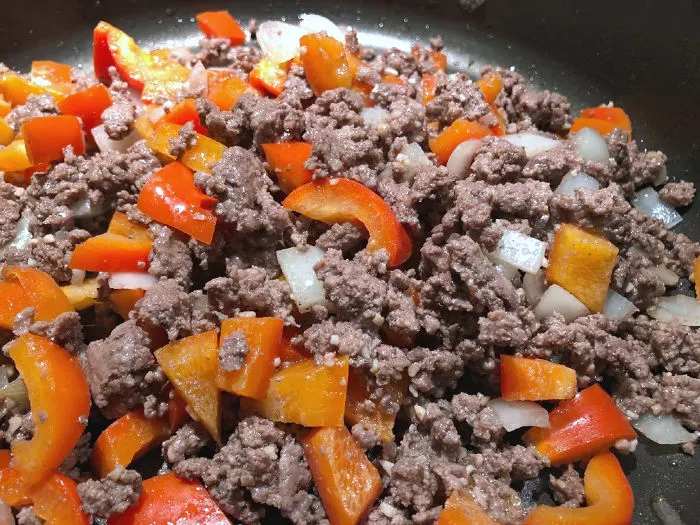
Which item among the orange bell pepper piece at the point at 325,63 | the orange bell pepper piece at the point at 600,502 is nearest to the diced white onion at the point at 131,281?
the orange bell pepper piece at the point at 325,63

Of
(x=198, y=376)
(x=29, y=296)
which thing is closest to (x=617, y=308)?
(x=198, y=376)

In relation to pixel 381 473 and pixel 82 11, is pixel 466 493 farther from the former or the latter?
pixel 82 11

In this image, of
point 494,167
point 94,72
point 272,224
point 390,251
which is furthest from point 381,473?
point 94,72

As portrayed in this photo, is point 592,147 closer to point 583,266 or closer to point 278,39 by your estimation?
point 583,266

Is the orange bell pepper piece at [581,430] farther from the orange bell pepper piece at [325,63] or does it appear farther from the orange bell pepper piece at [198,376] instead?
the orange bell pepper piece at [325,63]

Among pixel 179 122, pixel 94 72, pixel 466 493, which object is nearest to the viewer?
pixel 466 493

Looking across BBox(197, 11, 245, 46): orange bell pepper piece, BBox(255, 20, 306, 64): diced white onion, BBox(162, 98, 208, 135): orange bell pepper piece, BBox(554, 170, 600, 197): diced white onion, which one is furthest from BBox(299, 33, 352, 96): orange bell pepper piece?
BBox(554, 170, 600, 197): diced white onion

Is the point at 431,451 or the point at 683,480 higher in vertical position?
the point at 683,480
